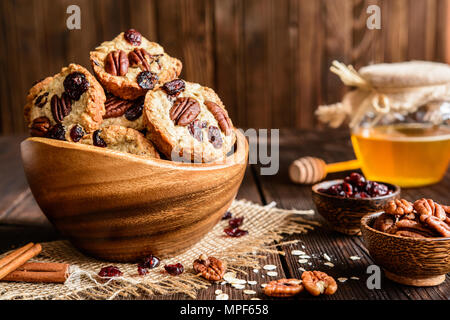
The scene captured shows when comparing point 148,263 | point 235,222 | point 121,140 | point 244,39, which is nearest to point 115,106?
point 121,140

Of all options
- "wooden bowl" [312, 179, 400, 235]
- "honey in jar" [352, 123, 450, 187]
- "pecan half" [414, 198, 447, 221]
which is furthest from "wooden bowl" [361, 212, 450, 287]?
"honey in jar" [352, 123, 450, 187]

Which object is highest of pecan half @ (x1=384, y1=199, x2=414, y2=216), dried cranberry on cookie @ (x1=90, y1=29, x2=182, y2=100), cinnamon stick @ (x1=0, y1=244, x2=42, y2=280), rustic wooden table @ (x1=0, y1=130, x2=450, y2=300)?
dried cranberry on cookie @ (x1=90, y1=29, x2=182, y2=100)

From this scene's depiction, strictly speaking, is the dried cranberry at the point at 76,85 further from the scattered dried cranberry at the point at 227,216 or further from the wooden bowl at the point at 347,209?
the wooden bowl at the point at 347,209

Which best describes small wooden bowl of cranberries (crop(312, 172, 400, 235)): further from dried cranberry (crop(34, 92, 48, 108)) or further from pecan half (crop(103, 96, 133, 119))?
dried cranberry (crop(34, 92, 48, 108))

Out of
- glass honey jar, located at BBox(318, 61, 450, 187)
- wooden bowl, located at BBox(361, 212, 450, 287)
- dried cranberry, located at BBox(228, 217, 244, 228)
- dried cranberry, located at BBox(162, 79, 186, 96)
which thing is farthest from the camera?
glass honey jar, located at BBox(318, 61, 450, 187)

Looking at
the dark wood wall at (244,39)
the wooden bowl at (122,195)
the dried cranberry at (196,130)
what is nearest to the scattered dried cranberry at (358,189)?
the wooden bowl at (122,195)

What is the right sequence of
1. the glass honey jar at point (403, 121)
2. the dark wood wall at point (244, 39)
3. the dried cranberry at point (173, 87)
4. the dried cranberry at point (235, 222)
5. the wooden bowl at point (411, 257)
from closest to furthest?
the wooden bowl at point (411, 257) < the dried cranberry at point (173, 87) < the dried cranberry at point (235, 222) < the glass honey jar at point (403, 121) < the dark wood wall at point (244, 39)
